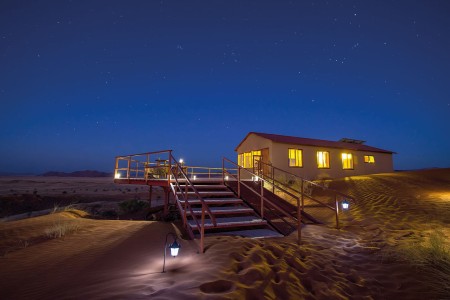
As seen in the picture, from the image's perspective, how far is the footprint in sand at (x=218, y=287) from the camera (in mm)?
3225

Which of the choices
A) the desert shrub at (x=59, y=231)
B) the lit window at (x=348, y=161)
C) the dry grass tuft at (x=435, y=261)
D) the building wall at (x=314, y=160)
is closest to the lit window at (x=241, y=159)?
the building wall at (x=314, y=160)

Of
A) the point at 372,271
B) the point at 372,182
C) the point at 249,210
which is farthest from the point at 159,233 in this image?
the point at 372,182

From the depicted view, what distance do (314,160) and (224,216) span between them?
15.7 metres

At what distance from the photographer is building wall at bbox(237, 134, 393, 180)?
1925 cm

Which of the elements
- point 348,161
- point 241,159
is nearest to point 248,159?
point 241,159

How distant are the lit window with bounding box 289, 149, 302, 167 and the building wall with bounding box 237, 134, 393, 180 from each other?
1.09 ft

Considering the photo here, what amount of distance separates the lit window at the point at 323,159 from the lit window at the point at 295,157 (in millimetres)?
2248

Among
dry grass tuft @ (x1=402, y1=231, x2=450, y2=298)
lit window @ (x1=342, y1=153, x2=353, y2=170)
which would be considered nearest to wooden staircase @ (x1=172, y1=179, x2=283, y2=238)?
dry grass tuft @ (x1=402, y1=231, x2=450, y2=298)

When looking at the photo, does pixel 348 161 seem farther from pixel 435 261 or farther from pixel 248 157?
→ pixel 435 261

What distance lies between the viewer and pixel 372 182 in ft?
53.9

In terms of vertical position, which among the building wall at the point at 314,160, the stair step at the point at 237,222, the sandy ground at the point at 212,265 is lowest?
the sandy ground at the point at 212,265

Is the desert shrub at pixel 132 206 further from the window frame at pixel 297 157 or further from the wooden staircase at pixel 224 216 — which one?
the window frame at pixel 297 157

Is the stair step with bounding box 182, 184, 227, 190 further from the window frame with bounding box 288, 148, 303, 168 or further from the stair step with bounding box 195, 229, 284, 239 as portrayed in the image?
the window frame with bounding box 288, 148, 303, 168

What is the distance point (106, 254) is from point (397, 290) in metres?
5.33
